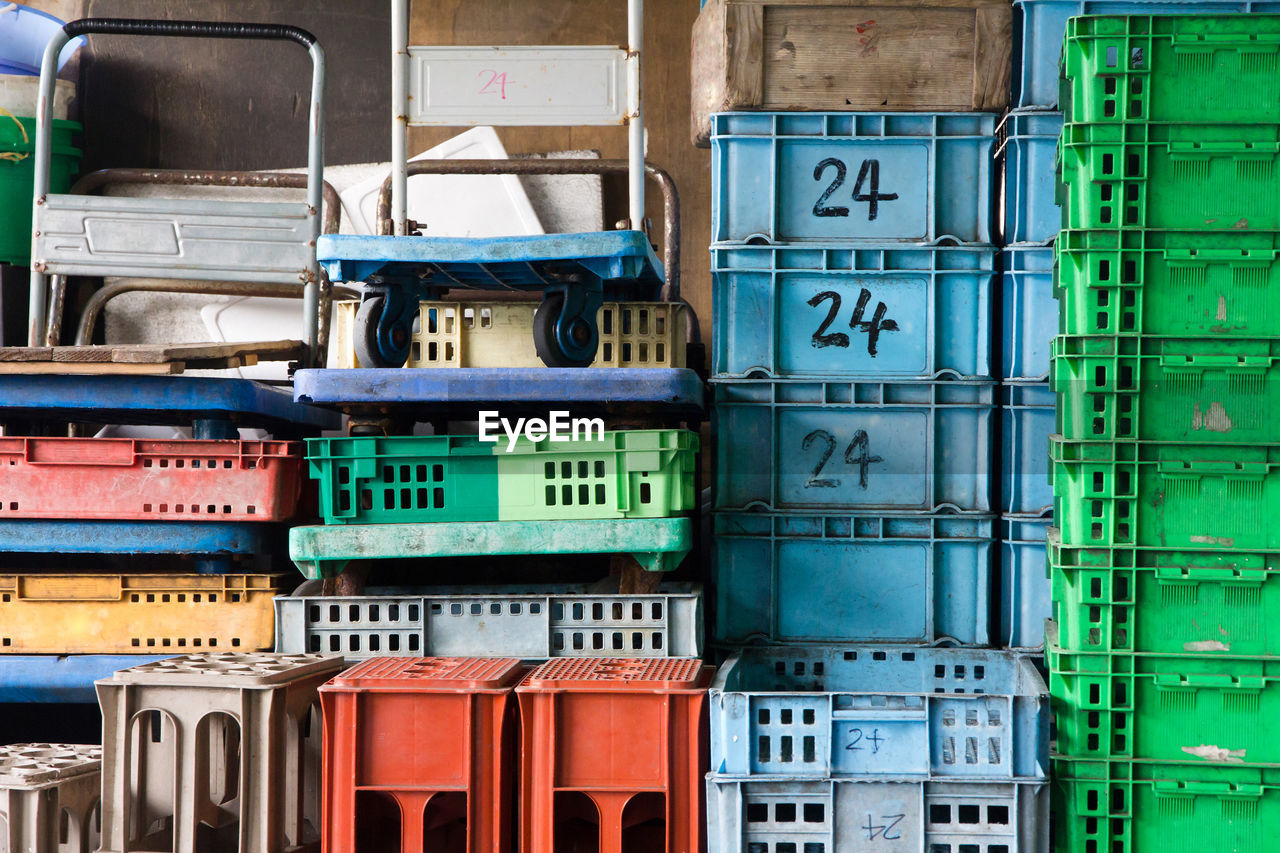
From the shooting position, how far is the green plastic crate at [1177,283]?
2.90 meters

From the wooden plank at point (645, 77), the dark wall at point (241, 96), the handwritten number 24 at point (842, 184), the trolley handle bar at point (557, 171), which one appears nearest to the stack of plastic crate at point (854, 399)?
the handwritten number 24 at point (842, 184)

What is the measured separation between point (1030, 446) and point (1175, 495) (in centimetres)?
71

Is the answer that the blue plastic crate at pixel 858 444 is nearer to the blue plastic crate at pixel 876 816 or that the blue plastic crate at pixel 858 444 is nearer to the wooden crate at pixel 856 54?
the wooden crate at pixel 856 54

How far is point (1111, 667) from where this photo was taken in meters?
2.95

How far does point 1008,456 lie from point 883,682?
2.73 ft

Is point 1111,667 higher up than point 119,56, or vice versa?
point 119,56

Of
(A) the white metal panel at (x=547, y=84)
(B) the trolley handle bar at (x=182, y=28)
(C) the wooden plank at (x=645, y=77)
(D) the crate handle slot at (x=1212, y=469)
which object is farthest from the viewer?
(C) the wooden plank at (x=645, y=77)

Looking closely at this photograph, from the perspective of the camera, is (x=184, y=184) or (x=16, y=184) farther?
(x=184, y=184)

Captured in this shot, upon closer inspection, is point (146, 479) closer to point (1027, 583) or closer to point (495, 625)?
point (495, 625)

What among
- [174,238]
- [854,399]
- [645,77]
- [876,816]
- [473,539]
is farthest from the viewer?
[645,77]

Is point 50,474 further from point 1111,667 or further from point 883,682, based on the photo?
point 1111,667

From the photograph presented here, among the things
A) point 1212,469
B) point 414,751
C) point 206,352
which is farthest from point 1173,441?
point 206,352

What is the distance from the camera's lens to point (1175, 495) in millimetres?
2947

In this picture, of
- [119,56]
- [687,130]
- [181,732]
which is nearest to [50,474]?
[181,732]
